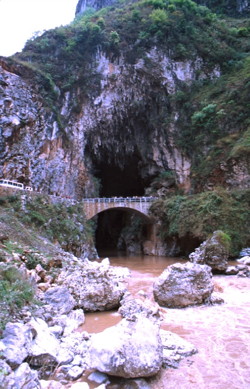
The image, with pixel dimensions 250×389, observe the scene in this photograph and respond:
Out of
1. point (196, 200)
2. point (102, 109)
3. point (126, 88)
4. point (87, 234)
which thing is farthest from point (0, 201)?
point (126, 88)

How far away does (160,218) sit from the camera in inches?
903

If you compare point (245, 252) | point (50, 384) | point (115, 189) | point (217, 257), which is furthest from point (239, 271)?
point (115, 189)

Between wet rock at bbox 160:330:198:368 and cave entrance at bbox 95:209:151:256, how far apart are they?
19233 mm

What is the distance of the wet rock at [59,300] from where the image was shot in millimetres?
6109

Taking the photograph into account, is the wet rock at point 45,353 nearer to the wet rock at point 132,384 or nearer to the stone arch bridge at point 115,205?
the wet rock at point 132,384

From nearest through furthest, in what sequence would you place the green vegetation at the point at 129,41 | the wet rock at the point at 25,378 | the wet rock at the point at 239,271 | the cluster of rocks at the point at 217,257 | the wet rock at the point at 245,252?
the wet rock at the point at 25,378 → the wet rock at the point at 239,271 → the cluster of rocks at the point at 217,257 → the wet rock at the point at 245,252 → the green vegetation at the point at 129,41

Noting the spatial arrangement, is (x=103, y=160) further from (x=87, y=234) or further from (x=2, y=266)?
(x=2, y=266)

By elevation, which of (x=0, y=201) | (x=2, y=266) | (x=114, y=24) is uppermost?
(x=114, y=24)

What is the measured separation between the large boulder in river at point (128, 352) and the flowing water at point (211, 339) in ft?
0.79

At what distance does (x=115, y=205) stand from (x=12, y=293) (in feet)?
60.6

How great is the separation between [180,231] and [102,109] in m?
14.7

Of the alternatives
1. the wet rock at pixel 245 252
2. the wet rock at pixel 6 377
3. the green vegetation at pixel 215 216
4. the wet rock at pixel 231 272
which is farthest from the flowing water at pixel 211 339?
the green vegetation at pixel 215 216

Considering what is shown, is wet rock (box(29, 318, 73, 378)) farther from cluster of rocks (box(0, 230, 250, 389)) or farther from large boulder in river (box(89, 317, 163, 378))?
large boulder in river (box(89, 317, 163, 378))

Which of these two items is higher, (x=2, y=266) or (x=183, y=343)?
(x=2, y=266)
